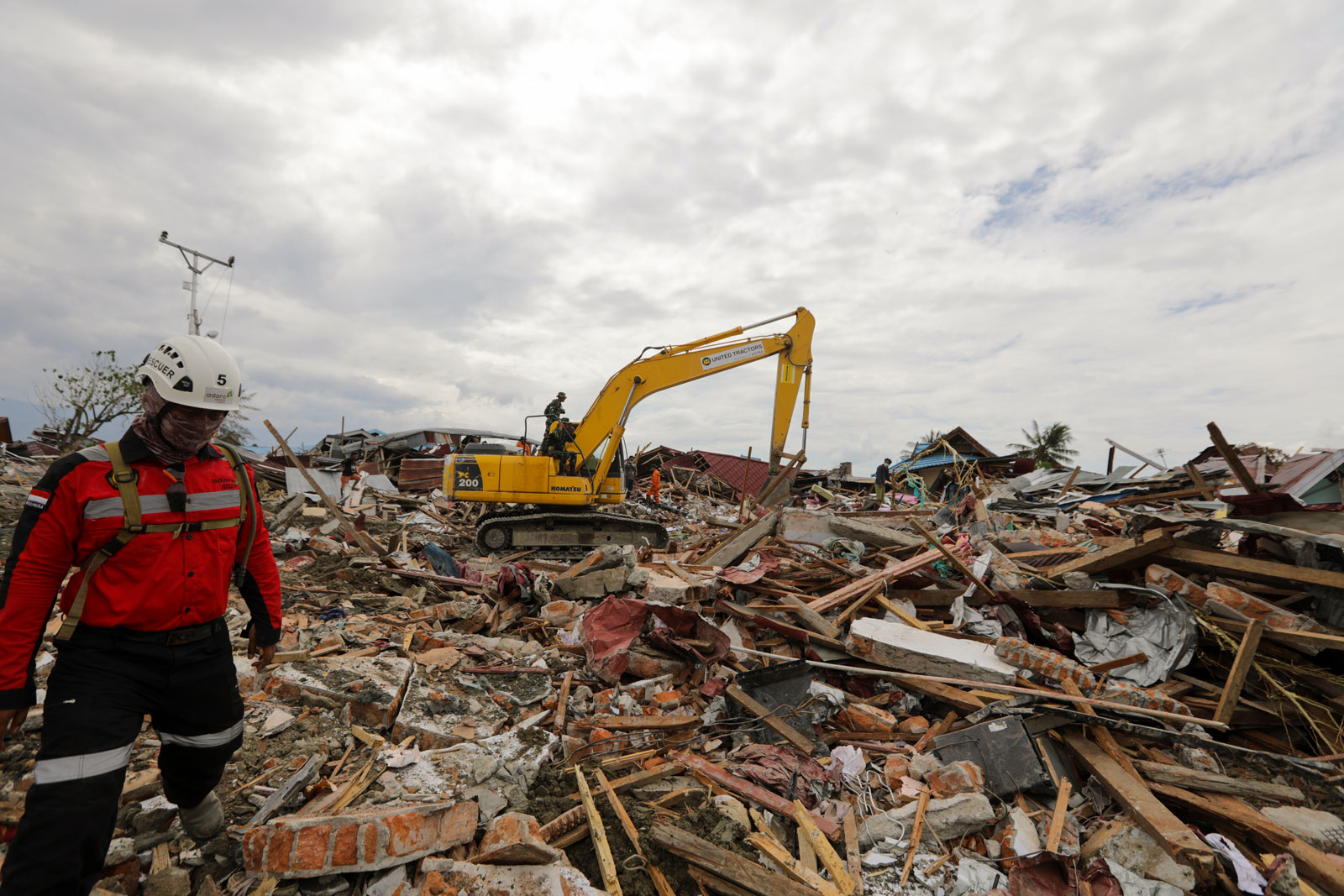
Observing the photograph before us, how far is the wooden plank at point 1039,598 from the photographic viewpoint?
5.15 m

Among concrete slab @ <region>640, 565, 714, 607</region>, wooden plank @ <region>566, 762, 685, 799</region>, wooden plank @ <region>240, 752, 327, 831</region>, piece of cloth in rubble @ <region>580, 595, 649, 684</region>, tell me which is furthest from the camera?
concrete slab @ <region>640, 565, 714, 607</region>

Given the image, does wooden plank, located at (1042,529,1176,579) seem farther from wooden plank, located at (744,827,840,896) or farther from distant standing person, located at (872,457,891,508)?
distant standing person, located at (872,457,891,508)

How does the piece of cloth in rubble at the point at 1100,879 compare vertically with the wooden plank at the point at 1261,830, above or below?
below

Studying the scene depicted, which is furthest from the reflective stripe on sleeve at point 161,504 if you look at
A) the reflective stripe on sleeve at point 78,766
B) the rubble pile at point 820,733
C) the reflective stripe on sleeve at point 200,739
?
the rubble pile at point 820,733

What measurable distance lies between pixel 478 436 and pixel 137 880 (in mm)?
24699

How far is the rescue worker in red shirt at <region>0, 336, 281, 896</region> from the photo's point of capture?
2.21 meters

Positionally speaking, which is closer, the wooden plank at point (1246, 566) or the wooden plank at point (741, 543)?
the wooden plank at point (1246, 566)

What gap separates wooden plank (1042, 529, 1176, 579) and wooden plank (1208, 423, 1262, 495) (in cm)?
72

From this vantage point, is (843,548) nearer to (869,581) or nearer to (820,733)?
(869,581)

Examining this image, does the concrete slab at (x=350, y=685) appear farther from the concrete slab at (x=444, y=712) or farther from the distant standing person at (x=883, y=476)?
the distant standing person at (x=883, y=476)

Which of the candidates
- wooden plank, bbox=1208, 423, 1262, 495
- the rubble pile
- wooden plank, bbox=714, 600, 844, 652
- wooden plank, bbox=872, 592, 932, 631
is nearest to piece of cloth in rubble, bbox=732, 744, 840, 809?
the rubble pile

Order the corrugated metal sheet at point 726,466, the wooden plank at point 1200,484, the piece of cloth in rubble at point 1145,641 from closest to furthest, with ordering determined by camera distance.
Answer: the piece of cloth in rubble at point 1145,641
the wooden plank at point 1200,484
the corrugated metal sheet at point 726,466

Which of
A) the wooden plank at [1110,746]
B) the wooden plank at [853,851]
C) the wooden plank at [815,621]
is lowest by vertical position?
the wooden plank at [853,851]

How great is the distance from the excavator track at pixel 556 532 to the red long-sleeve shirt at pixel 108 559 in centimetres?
893
